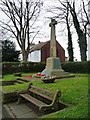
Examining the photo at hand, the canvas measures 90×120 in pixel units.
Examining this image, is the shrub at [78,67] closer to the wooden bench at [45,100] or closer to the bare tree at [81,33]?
the bare tree at [81,33]

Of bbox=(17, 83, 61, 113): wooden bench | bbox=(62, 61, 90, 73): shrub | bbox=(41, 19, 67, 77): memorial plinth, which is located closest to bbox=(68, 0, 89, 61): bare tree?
bbox=(62, 61, 90, 73): shrub

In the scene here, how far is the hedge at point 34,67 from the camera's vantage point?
2473 centimetres

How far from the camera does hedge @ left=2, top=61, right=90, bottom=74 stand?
2473cm

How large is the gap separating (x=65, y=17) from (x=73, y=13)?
66.1 inches

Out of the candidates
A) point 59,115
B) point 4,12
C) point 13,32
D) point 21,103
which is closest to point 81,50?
point 13,32

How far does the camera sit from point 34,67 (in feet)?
89.2

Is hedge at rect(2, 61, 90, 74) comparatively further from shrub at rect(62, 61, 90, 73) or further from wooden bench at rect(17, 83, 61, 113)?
wooden bench at rect(17, 83, 61, 113)

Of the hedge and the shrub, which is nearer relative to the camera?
the shrub

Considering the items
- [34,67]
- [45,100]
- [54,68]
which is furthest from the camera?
[34,67]

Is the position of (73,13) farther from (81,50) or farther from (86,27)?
(81,50)

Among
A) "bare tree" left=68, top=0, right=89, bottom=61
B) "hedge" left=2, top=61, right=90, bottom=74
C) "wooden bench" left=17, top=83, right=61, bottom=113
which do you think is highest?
"bare tree" left=68, top=0, right=89, bottom=61

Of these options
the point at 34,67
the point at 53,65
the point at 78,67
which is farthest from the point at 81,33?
the point at 53,65

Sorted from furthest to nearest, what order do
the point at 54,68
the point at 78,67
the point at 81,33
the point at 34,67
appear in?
the point at 81,33, the point at 34,67, the point at 78,67, the point at 54,68

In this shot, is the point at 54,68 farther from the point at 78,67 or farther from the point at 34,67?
the point at 34,67
